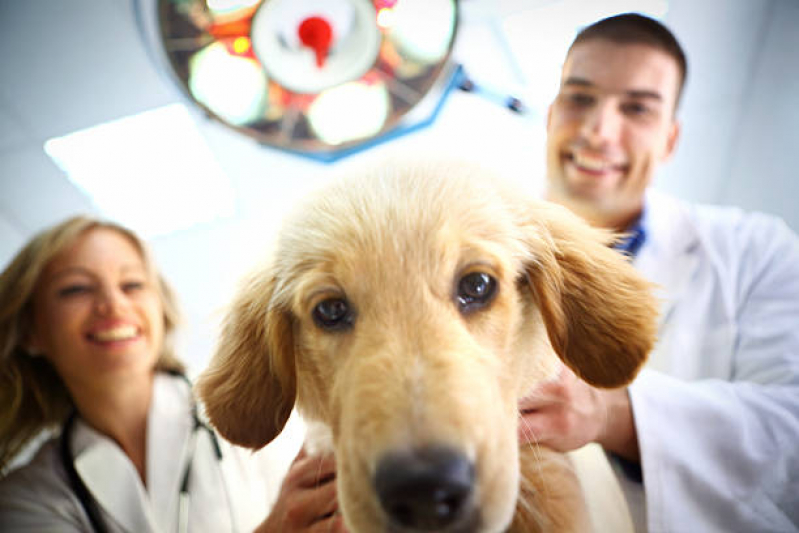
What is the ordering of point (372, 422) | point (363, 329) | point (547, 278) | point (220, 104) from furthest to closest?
1. point (220, 104)
2. point (547, 278)
3. point (363, 329)
4. point (372, 422)

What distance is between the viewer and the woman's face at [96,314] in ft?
2.73

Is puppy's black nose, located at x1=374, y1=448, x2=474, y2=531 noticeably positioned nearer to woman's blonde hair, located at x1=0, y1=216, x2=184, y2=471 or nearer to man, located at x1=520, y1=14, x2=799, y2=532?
man, located at x1=520, y1=14, x2=799, y2=532

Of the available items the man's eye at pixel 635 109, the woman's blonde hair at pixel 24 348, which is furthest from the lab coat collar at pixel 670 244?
the woman's blonde hair at pixel 24 348

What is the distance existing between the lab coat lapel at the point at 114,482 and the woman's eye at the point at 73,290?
1.08 ft

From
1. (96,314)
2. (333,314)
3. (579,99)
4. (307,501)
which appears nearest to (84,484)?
(96,314)

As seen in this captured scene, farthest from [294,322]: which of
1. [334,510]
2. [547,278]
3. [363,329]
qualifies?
[547,278]

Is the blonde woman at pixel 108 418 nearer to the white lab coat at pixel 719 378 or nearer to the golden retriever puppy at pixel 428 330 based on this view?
the golden retriever puppy at pixel 428 330

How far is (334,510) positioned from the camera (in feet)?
2.62

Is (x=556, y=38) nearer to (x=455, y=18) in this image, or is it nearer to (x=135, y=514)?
(x=455, y=18)

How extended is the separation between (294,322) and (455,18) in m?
0.96

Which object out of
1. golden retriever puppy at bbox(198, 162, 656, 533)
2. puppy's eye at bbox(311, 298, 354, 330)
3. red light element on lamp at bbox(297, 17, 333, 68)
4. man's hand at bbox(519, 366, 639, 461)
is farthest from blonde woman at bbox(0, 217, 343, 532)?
red light element on lamp at bbox(297, 17, 333, 68)

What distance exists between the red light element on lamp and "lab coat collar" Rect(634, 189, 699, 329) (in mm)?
942

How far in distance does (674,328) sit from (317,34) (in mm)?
1163

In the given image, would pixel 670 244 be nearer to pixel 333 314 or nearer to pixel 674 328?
pixel 674 328
